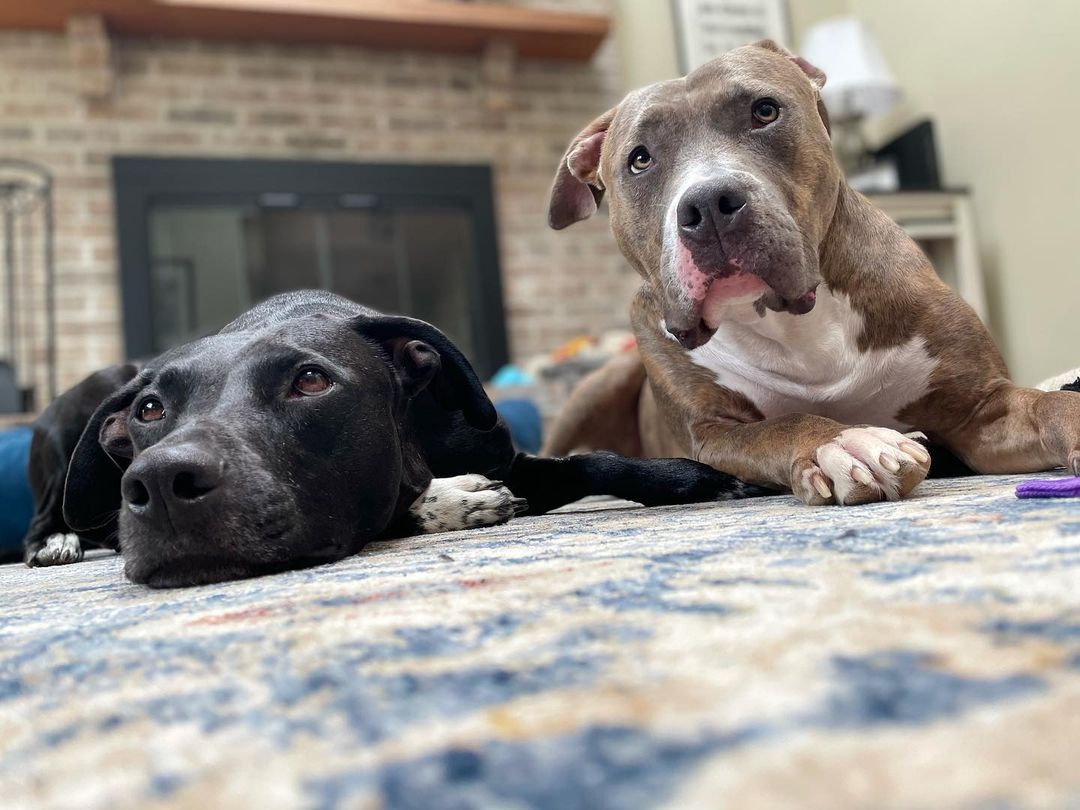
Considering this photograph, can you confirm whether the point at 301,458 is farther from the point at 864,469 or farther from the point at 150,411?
the point at 864,469

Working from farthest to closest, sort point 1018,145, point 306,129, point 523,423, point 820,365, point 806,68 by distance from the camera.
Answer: point 306,129 → point 1018,145 → point 523,423 → point 806,68 → point 820,365

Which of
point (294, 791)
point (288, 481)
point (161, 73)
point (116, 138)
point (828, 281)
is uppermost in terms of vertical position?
point (161, 73)

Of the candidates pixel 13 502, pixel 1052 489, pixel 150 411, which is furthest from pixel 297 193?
pixel 1052 489

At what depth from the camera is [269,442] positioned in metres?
1.17

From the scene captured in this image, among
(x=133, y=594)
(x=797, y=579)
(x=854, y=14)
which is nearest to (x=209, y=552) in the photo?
(x=133, y=594)

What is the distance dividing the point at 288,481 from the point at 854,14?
624 centimetres

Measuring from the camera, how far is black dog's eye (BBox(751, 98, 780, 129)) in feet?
5.18

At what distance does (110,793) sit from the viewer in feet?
1.34

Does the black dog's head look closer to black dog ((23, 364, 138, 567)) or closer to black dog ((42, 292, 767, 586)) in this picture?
black dog ((42, 292, 767, 586))

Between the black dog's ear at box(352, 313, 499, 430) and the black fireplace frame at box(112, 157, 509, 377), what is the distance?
147 inches

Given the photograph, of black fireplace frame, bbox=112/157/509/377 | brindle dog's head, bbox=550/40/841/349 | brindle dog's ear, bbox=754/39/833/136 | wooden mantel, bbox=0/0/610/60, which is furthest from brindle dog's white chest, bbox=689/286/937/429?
wooden mantel, bbox=0/0/610/60

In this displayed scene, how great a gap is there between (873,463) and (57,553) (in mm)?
1505

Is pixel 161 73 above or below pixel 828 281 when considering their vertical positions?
above

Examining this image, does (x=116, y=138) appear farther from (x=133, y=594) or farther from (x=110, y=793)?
(x=110, y=793)
